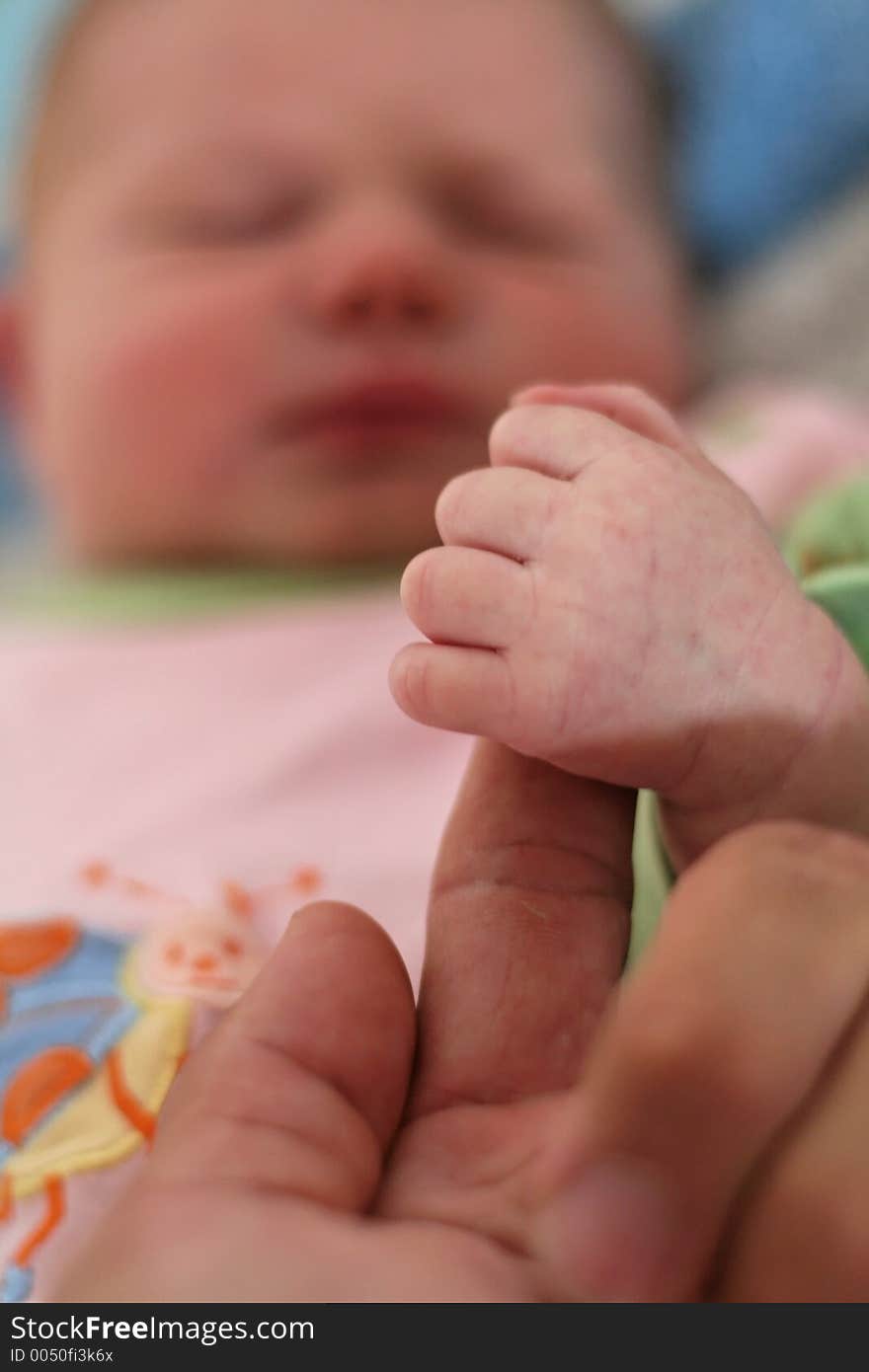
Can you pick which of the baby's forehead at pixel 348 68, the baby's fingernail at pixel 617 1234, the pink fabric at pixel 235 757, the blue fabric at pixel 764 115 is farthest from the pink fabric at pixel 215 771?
the blue fabric at pixel 764 115

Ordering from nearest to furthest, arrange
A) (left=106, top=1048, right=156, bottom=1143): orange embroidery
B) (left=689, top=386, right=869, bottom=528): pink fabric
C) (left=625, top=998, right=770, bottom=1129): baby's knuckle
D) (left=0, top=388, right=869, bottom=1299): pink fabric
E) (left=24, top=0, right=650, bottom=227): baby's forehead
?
(left=625, top=998, right=770, bottom=1129): baby's knuckle, (left=106, top=1048, right=156, bottom=1143): orange embroidery, (left=0, top=388, right=869, bottom=1299): pink fabric, (left=689, top=386, right=869, bottom=528): pink fabric, (left=24, top=0, right=650, bottom=227): baby's forehead

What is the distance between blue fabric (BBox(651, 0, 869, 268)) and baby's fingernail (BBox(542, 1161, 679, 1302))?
0.85m

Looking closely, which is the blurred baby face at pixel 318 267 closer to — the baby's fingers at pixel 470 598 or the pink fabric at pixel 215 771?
the pink fabric at pixel 215 771

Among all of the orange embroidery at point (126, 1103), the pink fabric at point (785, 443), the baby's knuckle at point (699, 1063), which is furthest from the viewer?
the pink fabric at point (785, 443)

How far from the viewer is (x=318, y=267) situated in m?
0.68

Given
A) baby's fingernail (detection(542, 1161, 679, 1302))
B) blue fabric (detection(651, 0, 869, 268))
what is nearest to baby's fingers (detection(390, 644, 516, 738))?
baby's fingernail (detection(542, 1161, 679, 1302))

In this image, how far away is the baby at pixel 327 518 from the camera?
0.32 meters

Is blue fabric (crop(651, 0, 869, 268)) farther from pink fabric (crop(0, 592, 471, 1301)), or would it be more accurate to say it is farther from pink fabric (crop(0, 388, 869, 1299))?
pink fabric (crop(0, 592, 471, 1301))

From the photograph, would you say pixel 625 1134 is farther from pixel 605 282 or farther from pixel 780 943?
pixel 605 282

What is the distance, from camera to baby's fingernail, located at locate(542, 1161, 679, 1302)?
0.22m

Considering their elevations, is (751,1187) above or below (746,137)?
below

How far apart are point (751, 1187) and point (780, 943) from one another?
4 cm

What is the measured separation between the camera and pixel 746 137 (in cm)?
91
